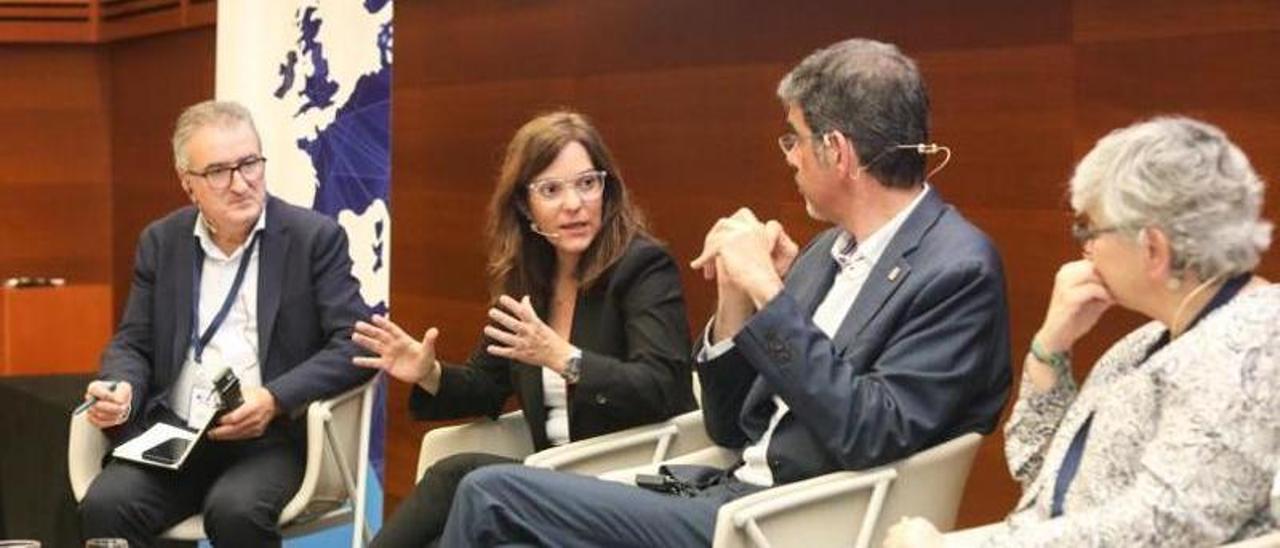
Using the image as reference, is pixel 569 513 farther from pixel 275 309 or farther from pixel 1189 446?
pixel 275 309

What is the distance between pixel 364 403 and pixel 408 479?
244cm

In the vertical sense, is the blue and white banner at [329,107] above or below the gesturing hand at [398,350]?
above

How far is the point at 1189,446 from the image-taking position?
253cm

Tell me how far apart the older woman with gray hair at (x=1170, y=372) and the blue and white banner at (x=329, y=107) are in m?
2.91

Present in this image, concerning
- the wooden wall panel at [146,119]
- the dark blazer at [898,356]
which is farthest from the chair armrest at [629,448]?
the wooden wall panel at [146,119]

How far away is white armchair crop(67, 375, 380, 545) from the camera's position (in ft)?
14.2

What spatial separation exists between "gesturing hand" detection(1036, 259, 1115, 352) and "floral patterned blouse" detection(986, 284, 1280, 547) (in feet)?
0.63

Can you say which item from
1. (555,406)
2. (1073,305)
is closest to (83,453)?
(555,406)

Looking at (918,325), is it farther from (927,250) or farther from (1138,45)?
(1138,45)

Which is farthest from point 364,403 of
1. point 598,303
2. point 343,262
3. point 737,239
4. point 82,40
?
point 82,40

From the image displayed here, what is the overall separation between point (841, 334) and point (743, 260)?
0.71 ft

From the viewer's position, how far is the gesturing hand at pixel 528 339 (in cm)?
377

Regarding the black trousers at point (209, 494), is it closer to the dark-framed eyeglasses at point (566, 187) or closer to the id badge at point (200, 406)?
the id badge at point (200, 406)

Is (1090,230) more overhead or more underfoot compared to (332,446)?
more overhead
